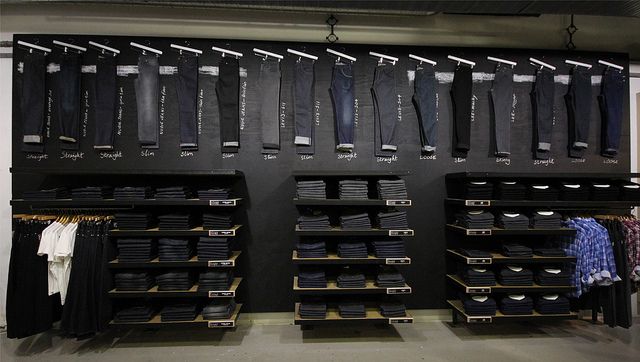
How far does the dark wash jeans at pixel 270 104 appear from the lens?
3.17 meters

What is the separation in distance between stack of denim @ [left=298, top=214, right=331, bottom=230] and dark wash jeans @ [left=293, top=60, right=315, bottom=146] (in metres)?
0.89

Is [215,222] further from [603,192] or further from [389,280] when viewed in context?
[603,192]

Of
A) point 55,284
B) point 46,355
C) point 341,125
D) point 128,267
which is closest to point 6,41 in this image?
point 55,284

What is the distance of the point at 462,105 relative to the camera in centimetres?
329

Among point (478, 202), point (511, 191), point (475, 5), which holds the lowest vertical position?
point (478, 202)

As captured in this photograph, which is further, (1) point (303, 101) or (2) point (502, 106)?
(2) point (502, 106)

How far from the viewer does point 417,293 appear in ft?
10.9

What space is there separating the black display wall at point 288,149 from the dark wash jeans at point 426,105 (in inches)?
3.4

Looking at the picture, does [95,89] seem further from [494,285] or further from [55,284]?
[494,285]

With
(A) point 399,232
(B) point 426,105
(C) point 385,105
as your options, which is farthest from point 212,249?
(B) point 426,105

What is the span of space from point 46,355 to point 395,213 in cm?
370

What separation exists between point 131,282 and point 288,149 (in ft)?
6.81

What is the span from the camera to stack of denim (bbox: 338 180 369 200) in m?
2.85

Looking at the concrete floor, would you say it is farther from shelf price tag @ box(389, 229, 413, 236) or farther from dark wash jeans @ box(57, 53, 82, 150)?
dark wash jeans @ box(57, 53, 82, 150)
